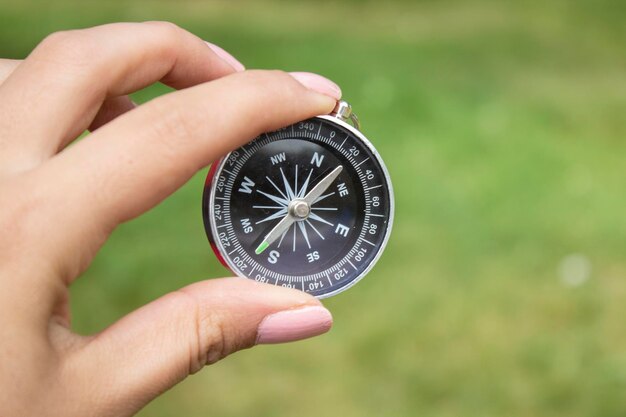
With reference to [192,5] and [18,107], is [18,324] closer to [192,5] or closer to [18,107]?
[18,107]

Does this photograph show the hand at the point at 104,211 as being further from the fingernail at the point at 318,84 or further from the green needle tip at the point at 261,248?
the green needle tip at the point at 261,248

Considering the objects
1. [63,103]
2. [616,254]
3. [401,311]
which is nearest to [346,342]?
[401,311]

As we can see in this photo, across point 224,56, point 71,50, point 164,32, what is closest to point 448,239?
point 224,56

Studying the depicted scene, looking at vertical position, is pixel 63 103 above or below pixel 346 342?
above

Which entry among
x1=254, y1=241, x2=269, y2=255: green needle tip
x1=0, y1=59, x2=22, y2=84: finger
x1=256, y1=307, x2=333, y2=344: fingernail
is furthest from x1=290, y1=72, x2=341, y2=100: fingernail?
x1=0, y1=59, x2=22, y2=84: finger

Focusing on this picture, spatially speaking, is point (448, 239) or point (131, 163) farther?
point (448, 239)

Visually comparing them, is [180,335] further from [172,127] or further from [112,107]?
[112,107]

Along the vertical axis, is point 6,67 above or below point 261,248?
above
